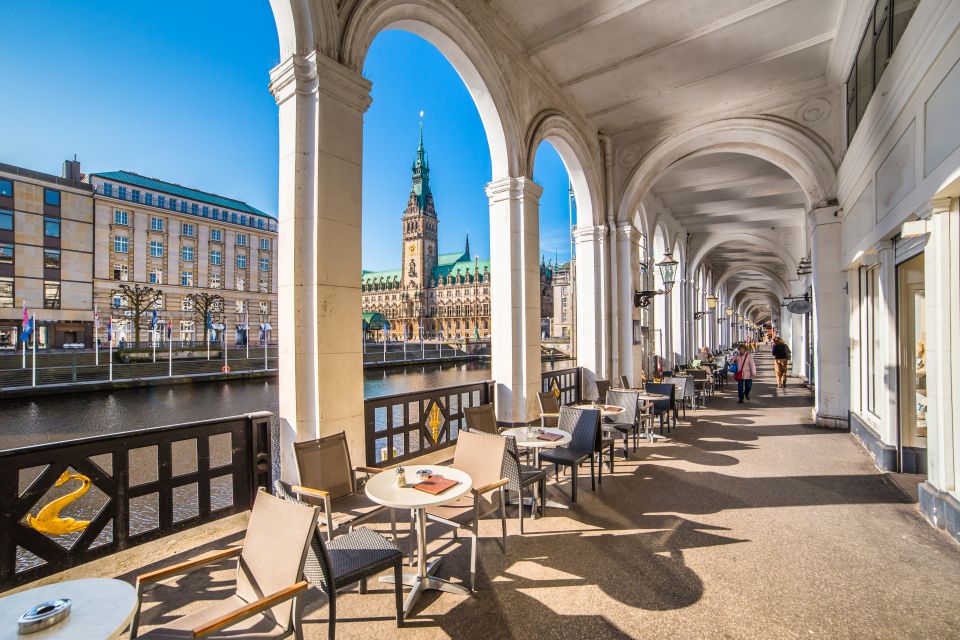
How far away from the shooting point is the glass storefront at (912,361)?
16.3 feet

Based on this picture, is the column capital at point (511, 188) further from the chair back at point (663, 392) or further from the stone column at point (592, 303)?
the chair back at point (663, 392)

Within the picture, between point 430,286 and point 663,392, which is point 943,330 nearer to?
point 663,392

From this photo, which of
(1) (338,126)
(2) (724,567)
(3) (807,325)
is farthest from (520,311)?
(3) (807,325)

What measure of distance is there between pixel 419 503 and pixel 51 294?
54363 millimetres

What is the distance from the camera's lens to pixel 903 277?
5016 millimetres

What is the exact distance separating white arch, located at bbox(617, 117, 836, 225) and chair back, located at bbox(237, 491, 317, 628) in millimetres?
9385

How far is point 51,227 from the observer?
134 feet

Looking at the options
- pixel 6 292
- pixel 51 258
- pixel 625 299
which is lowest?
pixel 625 299

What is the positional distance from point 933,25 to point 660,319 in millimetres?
12105

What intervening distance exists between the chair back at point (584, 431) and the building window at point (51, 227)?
179 feet

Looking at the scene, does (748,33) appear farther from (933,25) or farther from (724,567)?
(724,567)

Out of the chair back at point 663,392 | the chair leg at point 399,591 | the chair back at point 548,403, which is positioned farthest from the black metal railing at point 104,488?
the chair back at point 663,392

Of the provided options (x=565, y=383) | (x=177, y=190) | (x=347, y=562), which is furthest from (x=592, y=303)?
(x=177, y=190)

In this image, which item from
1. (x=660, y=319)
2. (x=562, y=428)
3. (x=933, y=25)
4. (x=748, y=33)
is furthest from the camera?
(x=660, y=319)
